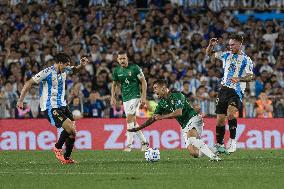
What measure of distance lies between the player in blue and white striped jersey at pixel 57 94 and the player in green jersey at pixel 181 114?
1655mm

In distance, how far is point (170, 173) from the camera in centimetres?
1323

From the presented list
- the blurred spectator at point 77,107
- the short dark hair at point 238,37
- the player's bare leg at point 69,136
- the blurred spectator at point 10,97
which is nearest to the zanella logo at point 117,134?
the blurred spectator at point 77,107

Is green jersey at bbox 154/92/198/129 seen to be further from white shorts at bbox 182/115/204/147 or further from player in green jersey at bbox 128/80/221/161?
white shorts at bbox 182/115/204/147

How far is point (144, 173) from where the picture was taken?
43.8ft

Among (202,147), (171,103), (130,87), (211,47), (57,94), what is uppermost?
(211,47)

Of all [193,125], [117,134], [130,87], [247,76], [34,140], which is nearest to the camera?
[193,125]

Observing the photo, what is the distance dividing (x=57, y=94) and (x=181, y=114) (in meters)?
2.45

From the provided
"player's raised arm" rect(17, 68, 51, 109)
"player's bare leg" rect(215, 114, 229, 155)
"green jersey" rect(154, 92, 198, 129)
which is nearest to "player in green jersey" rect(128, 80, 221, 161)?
"green jersey" rect(154, 92, 198, 129)

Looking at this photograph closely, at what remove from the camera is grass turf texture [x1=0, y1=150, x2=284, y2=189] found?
11.6m

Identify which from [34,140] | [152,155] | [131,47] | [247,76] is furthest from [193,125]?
[131,47]

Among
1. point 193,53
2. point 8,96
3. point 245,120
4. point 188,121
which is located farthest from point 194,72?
point 188,121

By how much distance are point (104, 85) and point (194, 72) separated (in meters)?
2.91

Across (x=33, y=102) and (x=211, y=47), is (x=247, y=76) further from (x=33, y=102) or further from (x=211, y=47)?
(x=33, y=102)

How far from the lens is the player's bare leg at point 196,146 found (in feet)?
50.7
